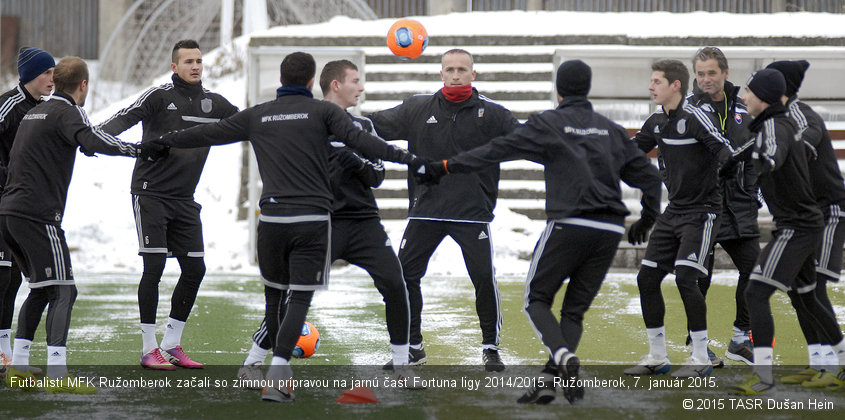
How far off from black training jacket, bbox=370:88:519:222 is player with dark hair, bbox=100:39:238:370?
4.79 feet

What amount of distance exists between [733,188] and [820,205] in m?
1.15

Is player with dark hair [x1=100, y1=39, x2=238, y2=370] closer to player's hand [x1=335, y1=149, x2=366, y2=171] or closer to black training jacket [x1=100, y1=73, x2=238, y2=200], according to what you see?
black training jacket [x1=100, y1=73, x2=238, y2=200]

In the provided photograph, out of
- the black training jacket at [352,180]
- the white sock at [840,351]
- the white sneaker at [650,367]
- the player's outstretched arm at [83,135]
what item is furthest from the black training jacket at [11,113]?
the white sock at [840,351]

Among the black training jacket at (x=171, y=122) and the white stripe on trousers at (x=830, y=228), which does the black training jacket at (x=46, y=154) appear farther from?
the white stripe on trousers at (x=830, y=228)

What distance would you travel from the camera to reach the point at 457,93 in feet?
24.8

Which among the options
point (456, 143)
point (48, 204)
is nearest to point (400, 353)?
point (456, 143)

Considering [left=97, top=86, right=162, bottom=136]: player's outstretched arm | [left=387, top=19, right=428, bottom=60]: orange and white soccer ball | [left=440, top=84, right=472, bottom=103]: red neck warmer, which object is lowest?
[left=97, top=86, right=162, bottom=136]: player's outstretched arm

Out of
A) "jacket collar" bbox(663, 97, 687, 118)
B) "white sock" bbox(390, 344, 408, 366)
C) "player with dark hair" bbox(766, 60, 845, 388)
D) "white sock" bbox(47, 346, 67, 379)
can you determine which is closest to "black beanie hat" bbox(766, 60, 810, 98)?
"player with dark hair" bbox(766, 60, 845, 388)

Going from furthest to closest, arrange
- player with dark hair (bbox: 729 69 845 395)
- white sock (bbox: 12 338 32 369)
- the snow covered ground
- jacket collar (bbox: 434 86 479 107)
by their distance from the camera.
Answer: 1. the snow covered ground
2. jacket collar (bbox: 434 86 479 107)
3. white sock (bbox: 12 338 32 369)
4. player with dark hair (bbox: 729 69 845 395)

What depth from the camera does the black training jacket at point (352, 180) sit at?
680 centimetres

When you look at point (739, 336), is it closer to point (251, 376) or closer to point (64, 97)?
point (251, 376)

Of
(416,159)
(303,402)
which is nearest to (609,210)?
(416,159)

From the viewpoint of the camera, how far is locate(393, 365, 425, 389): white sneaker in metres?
6.61

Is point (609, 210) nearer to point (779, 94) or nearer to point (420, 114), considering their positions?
point (779, 94)
